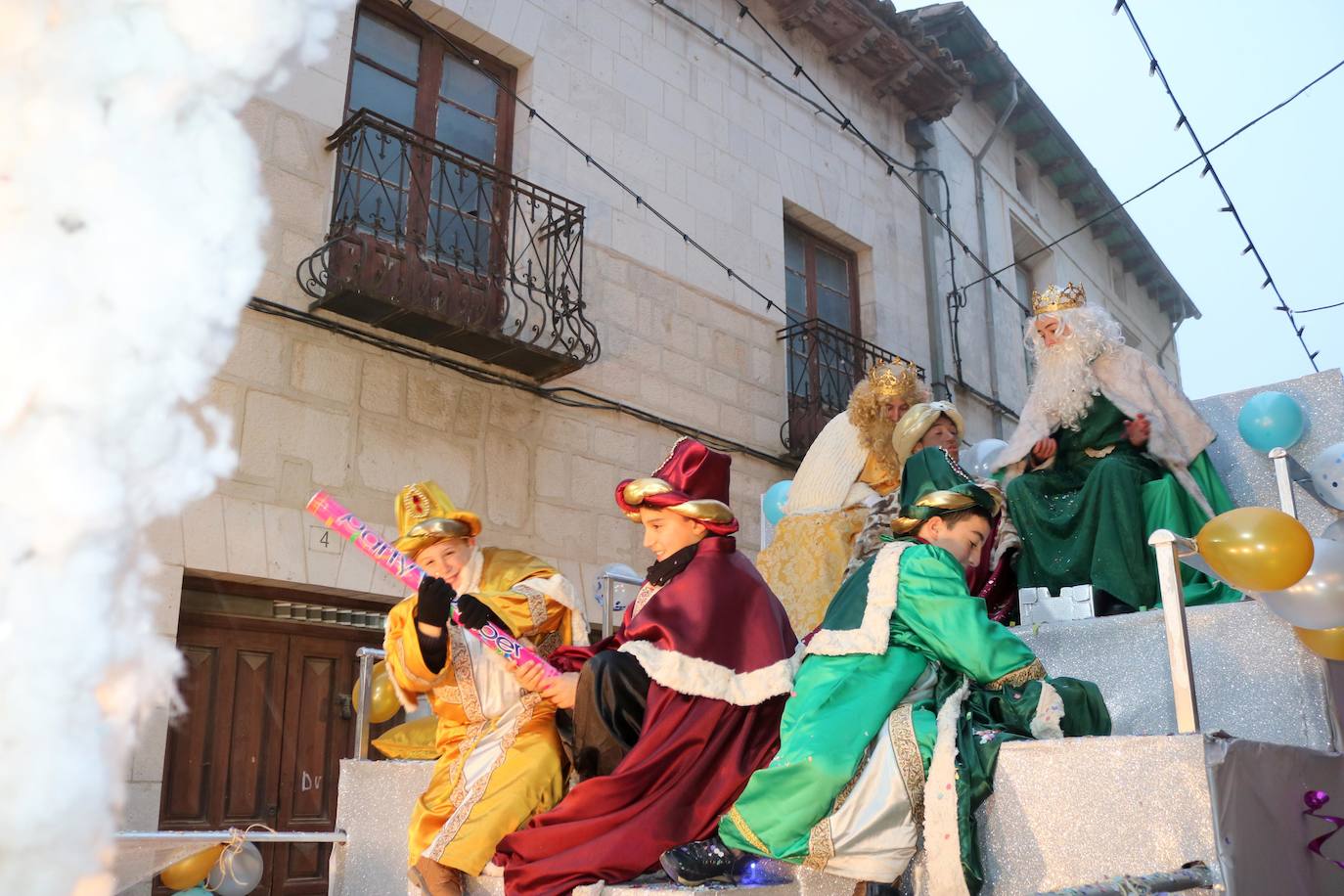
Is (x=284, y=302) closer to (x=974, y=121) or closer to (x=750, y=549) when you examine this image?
(x=750, y=549)

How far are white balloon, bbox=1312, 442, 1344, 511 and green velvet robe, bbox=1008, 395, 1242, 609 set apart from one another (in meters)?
0.42

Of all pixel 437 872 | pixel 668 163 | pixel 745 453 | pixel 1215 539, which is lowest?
pixel 437 872

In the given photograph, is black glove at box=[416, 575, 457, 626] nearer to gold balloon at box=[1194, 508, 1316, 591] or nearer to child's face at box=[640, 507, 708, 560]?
child's face at box=[640, 507, 708, 560]

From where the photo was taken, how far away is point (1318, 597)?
315 cm

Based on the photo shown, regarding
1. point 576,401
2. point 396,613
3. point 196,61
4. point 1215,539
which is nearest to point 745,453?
point 576,401

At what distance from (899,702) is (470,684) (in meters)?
1.51

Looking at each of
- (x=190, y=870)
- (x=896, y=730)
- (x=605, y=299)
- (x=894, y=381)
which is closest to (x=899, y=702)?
(x=896, y=730)

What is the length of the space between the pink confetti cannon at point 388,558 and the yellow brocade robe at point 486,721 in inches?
9.6

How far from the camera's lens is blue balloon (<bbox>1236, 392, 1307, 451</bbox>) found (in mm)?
4625

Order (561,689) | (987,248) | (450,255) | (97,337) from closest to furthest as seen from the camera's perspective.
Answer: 1. (97,337)
2. (561,689)
3. (450,255)
4. (987,248)

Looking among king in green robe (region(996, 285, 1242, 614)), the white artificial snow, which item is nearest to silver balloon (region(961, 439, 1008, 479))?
king in green robe (region(996, 285, 1242, 614))

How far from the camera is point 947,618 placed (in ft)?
8.91

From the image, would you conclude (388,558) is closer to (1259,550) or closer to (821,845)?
(821,845)

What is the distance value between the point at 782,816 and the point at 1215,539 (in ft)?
4.51
